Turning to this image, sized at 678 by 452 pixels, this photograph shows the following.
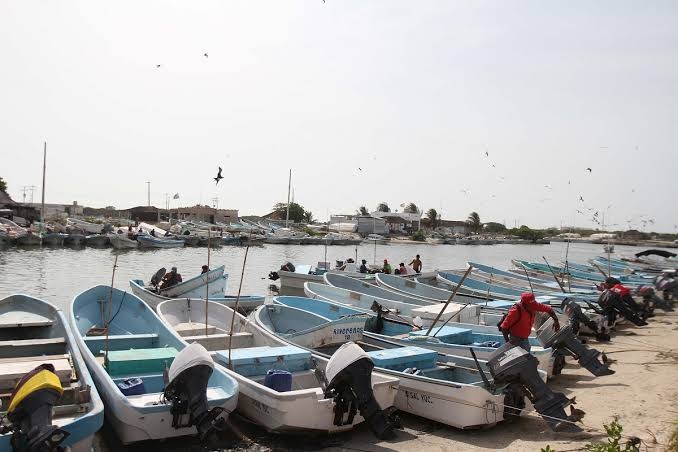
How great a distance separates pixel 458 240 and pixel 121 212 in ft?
202

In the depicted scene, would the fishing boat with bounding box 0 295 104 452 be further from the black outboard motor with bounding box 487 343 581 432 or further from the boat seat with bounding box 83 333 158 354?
the black outboard motor with bounding box 487 343 581 432

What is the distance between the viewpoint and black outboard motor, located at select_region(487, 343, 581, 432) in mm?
7301

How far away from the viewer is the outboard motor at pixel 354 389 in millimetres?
7039

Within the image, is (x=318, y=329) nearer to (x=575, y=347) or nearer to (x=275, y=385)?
(x=275, y=385)

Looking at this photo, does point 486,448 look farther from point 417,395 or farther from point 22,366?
point 22,366

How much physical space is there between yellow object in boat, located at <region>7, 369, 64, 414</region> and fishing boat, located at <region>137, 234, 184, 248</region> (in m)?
48.8

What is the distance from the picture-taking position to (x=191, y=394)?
6.51 meters

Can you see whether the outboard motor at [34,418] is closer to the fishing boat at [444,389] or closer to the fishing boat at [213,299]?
the fishing boat at [444,389]

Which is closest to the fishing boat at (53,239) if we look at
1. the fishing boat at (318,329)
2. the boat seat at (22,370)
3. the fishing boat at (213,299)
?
the fishing boat at (213,299)

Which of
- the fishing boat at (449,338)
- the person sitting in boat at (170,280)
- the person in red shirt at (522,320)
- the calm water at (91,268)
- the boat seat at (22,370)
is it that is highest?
the person in red shirt at (522,320)

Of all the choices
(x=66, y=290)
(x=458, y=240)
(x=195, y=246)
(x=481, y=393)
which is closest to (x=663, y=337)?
(x=481, y=393)

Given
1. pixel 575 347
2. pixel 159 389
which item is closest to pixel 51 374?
pixel 159 389

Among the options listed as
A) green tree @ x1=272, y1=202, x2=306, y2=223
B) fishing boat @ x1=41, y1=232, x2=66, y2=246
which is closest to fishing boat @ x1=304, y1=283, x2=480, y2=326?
fishing boat @ x1=41, y1=232, x2=66, y2=246

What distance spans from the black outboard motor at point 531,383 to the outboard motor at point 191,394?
12.7 ft
